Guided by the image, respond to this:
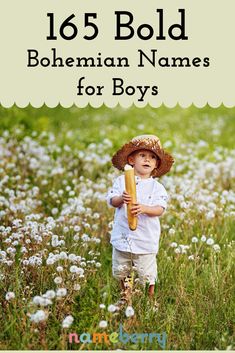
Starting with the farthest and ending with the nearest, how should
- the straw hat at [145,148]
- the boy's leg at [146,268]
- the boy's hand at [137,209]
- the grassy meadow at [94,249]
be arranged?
the boy's leg at [146,268], the straw hat at [145,148], the boy's hand at [137,209], the grassy meadow at [94,249]

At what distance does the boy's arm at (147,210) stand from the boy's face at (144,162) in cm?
34

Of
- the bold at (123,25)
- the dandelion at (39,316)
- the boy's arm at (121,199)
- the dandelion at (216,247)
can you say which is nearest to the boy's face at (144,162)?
the boy's arm at (121,199)

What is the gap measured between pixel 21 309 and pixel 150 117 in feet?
33.6

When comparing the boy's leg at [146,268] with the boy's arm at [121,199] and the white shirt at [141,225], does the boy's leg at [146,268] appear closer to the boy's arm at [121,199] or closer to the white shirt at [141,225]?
the white shirt at [141,225]

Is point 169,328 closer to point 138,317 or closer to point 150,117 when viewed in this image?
point 138,317

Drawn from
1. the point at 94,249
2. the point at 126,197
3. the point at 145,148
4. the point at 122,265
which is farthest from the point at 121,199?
the point at 94,249

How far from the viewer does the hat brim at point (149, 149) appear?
20.6 feet

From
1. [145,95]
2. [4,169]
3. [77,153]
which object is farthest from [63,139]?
[145,95]

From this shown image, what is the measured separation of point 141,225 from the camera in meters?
6.35

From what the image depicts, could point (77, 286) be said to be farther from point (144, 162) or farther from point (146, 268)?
point (144, 162)

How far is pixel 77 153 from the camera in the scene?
10375 mm

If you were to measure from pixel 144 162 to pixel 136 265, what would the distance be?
902 mm

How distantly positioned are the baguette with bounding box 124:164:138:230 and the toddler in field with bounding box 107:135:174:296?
0.42ft

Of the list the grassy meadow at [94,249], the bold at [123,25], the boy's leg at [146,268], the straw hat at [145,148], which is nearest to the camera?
the grassy meadow at [94,249]
